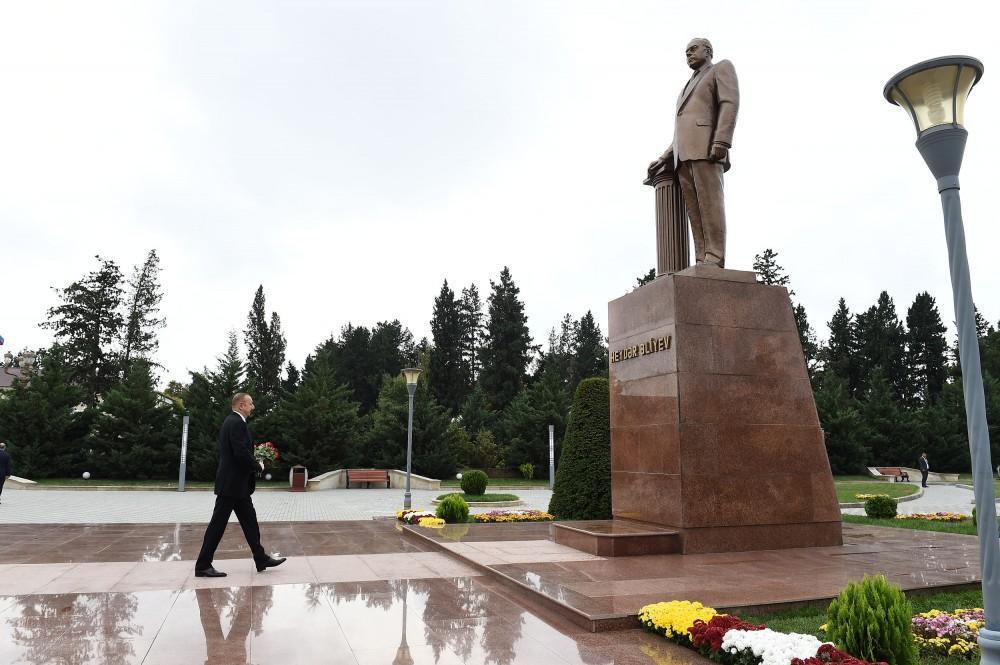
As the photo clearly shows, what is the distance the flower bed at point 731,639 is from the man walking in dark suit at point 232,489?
4.31 meters

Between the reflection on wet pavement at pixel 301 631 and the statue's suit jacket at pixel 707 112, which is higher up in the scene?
the statue's suit jacket at pixel 707 112

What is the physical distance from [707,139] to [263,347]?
2327 inches

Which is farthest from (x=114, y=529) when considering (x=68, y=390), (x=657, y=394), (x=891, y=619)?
(x=68, y=390)

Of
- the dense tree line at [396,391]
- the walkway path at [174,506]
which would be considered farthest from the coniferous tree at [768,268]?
the walkway path at [174,506]

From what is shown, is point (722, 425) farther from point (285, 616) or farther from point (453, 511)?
point (285, 616)

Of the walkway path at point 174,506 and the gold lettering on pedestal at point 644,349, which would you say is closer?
the gold lettering on pedestal at point 644,349

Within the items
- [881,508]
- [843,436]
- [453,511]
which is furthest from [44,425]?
[843,436]

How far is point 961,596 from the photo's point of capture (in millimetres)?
6125

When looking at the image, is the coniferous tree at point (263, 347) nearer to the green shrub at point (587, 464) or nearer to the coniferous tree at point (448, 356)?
the coniferous tree at point (448, 356)

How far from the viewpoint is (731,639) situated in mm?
4340

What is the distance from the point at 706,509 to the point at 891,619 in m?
4.73

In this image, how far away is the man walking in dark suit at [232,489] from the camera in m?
7.07

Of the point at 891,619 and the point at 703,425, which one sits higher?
the point at 703,425

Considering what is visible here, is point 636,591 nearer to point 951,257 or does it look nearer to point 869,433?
point 951,257
